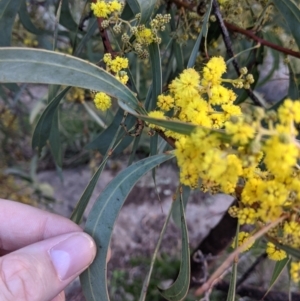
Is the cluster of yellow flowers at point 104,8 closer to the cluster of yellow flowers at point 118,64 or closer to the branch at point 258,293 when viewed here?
the cluster of yellow flowers at point 118,64

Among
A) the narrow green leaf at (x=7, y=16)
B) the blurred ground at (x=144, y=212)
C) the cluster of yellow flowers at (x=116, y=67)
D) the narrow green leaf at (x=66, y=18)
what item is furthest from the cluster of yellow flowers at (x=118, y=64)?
the blurred ground at (x=144, y=212)

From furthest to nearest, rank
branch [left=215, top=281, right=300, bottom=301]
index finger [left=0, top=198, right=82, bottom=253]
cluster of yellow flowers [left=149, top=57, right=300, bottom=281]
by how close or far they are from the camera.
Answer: branch [left=215, top=281, right=300, bottom=301], index finger [left=0, top=198, right=82, bottom=253], cluster of yellow flowers [left=149, top=57, right=300, bottom=281]

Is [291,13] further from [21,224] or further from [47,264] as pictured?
[21,224]

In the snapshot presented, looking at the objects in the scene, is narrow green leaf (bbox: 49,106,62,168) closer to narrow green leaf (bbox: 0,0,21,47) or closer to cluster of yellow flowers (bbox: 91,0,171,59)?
narrow green leaf (bbox: 0,0,21,47)

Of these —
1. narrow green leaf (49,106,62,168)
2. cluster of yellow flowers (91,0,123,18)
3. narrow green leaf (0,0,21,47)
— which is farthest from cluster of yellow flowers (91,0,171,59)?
narrow green leaf (49,106,62,168)

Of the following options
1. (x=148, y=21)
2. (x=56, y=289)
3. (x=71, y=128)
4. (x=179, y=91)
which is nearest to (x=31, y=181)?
(x=71, y=128)

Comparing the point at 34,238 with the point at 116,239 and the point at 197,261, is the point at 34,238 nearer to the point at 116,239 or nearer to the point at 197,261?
the point at 197,261

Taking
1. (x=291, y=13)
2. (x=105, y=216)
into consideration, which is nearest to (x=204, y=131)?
(x=105, y=216)
